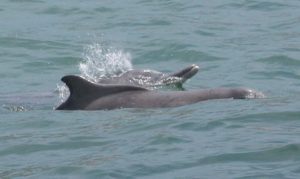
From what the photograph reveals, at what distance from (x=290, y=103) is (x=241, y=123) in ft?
3.72

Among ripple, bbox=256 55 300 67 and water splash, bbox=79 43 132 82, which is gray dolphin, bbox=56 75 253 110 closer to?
water splash, bbox=79 43 132 82

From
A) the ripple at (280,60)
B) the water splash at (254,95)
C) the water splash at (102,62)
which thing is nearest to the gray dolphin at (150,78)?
the water splash at (102,62)

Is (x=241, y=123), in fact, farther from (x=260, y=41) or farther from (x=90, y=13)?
(x=90, y=13)

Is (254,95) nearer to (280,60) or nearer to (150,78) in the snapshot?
(150,78)

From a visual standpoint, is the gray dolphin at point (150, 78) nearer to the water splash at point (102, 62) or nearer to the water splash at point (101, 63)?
the water splash at point (101, 63)

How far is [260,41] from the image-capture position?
61.4ft

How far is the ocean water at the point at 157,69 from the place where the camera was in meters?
10.7

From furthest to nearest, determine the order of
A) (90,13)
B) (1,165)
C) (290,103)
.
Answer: (90,13) < (290,103) < (1,165)

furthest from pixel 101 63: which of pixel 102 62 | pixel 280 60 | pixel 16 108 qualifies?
pixel 16 108

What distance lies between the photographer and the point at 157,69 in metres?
16.9

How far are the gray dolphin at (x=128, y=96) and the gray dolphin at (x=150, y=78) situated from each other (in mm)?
1092

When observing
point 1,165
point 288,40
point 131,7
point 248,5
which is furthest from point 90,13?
point 1,165

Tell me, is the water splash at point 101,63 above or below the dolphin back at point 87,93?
below

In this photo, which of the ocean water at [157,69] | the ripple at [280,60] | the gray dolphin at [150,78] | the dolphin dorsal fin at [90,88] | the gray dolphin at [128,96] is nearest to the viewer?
the ocean water at [157,69]
